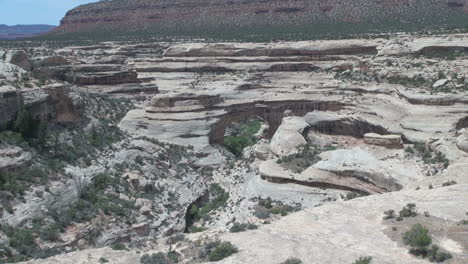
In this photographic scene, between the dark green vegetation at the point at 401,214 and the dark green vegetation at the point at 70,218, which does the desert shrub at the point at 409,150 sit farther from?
the dark green vegetation at the point at 70,218

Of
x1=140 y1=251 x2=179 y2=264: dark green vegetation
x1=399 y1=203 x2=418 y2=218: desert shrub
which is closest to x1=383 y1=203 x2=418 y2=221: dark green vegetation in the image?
x1=399 y1=203 x2=418 y2=218: desert shrub

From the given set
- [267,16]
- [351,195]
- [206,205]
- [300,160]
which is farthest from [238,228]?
[267,16]

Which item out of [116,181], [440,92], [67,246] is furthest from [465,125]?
[67,246]

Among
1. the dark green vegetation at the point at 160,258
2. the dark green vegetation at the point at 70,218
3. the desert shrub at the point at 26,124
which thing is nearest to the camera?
the dark green vegetation at the point at 160,258

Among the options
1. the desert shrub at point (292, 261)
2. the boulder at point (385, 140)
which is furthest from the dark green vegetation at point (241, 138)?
the desert shrub at point (292, 261)

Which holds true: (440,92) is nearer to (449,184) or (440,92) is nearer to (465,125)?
(465,125)

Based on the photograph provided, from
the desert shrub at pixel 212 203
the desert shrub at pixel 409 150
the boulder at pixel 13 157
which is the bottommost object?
the desert shrub at pixel 212 203
